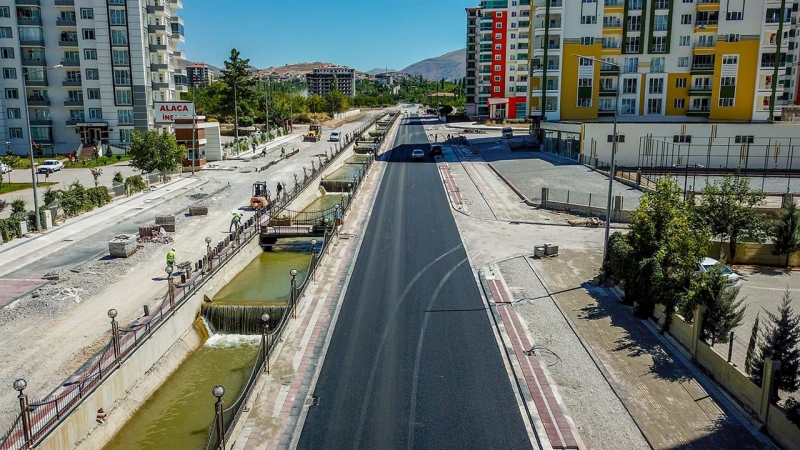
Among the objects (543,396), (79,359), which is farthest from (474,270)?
(79,359)

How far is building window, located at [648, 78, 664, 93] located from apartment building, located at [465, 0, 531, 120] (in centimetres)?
6221

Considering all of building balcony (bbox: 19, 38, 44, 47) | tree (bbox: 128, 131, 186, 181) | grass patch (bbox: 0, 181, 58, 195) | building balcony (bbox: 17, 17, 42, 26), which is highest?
building balcony (bbox: 17, 17, 42, 26)

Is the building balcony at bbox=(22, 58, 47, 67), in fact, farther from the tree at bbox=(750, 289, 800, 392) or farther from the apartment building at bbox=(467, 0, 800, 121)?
the tree at bbox=(750, 289, 800, 392)

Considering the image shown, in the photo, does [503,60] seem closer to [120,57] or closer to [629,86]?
[629,86]

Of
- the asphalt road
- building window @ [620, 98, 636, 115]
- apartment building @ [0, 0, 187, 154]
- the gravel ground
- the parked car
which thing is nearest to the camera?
the gravel ground

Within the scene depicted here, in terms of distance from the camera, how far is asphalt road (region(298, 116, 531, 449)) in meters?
16.4

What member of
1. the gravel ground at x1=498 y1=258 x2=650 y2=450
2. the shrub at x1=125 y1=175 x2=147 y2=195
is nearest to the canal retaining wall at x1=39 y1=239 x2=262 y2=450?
the gravel ground at x1=498 y1=258 x2=650 y2=450

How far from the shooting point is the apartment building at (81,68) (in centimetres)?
7688

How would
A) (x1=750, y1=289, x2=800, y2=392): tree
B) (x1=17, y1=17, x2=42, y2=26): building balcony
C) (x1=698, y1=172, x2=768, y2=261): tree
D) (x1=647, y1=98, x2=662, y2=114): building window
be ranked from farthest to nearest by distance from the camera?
(x1=17, y1=17, x2=42, y2=26): building balcony
(x1=647, y1=98, x2=662, y2=114): building window
(x1=698, y1=172, x2=768, y2=261): tree
(x1=750, y1=289, x2=800, y2=392): tree

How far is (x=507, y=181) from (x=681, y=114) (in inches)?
1214

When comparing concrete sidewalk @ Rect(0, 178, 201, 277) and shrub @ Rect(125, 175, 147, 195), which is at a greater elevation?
shrub @ Rect(125, 175, 147, 195)

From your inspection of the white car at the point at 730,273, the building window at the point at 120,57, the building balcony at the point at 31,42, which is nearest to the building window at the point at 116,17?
the building window at the point at 120,57

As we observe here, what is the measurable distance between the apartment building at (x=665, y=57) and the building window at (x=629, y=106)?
0.39 feet

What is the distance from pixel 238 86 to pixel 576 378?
9994 centimetres
